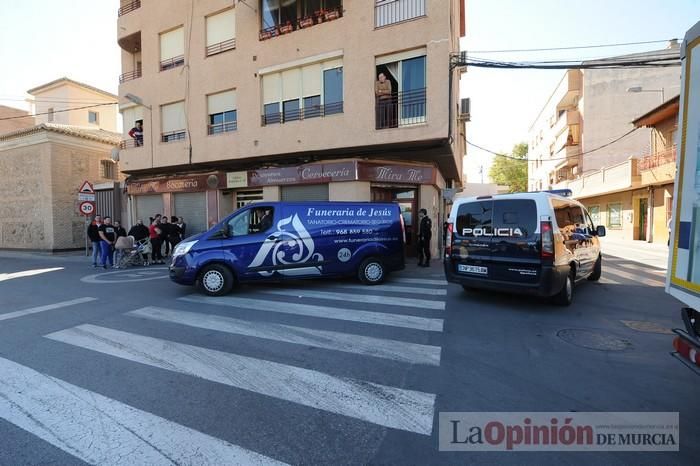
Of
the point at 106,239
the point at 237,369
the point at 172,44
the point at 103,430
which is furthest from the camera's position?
the point at 172,44

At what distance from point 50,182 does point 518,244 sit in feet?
73.8

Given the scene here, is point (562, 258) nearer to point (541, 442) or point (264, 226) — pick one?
point (541, 442)

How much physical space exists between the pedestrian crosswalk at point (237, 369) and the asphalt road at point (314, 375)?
0.02 meters

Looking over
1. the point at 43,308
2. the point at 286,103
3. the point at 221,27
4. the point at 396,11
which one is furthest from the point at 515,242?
the point at 221,27

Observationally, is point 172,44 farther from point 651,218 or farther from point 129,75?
point 651,218

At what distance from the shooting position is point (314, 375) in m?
3.63

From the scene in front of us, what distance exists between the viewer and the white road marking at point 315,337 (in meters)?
4.18

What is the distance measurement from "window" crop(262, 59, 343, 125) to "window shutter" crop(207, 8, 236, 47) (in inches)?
111

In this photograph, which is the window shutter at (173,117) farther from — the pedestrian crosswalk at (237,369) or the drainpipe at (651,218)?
the drainpipe at (651,218)

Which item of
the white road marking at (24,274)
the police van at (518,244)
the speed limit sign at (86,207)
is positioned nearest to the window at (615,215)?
the police van at (518,244)

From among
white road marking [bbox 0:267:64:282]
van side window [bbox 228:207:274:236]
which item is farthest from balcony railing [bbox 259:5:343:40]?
white road marking [bbox 0:267:64:282]

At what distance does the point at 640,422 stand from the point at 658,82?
35.2 m

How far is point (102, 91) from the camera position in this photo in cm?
2895

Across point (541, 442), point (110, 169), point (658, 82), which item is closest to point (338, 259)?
point (541, 442)
